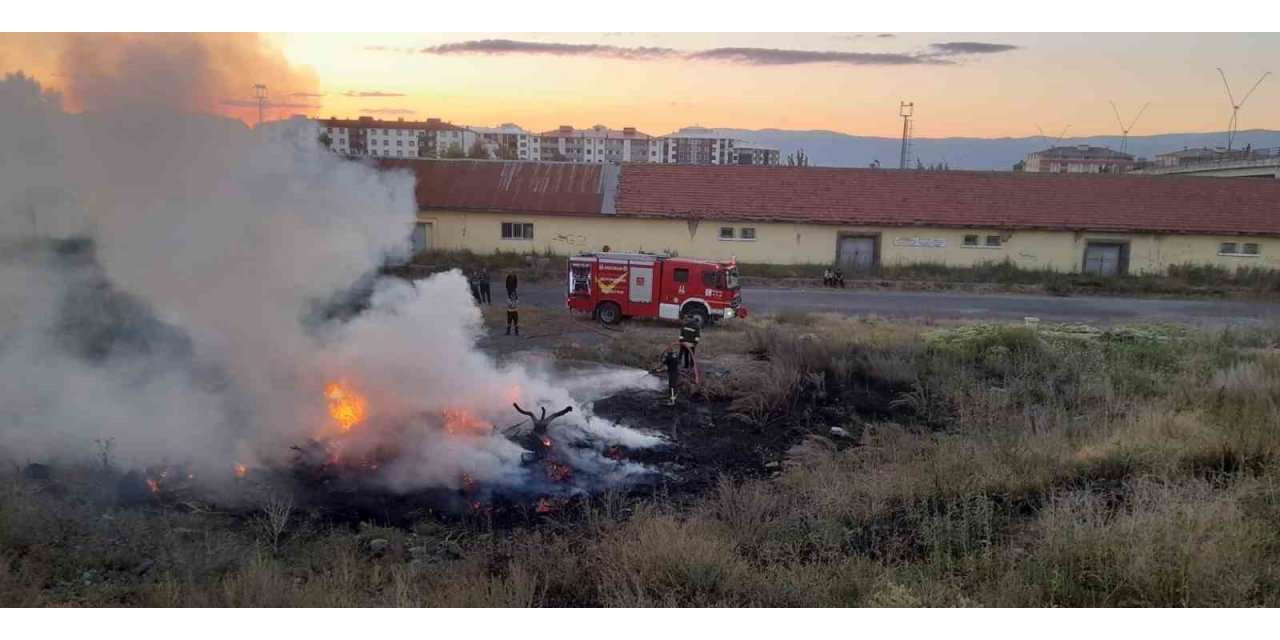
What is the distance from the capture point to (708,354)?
19.6m

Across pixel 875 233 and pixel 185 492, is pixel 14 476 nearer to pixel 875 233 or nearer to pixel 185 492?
pixel 185 492

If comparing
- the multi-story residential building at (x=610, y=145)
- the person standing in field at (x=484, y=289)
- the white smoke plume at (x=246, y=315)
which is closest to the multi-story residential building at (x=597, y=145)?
the multi-story residential building at (x=610, y=145)

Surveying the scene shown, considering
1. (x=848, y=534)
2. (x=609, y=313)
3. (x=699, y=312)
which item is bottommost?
(x=848, y=534)

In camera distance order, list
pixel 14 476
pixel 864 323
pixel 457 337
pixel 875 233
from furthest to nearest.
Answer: pixel 875 233, pixel 864 323, pixel 457 337, pixel 14 476

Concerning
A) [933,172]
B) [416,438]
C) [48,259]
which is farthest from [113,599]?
[933,172]

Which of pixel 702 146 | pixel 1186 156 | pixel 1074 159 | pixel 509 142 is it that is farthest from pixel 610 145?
pixel 1186 156

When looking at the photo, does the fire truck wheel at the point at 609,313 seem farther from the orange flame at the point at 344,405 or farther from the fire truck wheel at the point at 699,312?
the orange flame at the point at 344,405

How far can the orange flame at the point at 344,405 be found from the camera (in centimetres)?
1212

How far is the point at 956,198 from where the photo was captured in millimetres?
35688

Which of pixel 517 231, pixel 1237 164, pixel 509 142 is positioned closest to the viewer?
pixel 517 231

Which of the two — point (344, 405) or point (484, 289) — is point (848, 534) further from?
point (484, 289)

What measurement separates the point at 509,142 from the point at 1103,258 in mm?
80015

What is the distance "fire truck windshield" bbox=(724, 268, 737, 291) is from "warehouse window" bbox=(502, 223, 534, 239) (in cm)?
1437

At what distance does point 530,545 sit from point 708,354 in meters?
11.7
